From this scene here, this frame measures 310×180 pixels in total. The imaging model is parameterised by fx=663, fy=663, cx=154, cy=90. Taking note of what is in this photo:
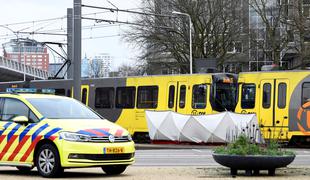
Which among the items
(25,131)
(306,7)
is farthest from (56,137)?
(306,7)

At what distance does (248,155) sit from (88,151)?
303cm

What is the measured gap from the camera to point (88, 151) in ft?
40.9

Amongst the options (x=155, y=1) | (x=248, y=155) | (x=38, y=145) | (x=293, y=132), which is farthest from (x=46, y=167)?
(x=155, y=1)

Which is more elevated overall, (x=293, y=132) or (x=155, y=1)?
(x=155, y=1)

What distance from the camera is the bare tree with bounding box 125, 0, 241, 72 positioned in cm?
5019

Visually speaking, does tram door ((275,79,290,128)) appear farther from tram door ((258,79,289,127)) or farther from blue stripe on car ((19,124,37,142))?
blue stripe on car ((19,124,37,142))

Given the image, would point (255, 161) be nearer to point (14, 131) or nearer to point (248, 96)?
point (14, 131)

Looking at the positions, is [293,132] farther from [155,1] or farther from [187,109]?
[155,1]

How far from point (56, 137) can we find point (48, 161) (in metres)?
0.52

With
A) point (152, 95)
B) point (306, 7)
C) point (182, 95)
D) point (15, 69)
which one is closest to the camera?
point (182, 95)

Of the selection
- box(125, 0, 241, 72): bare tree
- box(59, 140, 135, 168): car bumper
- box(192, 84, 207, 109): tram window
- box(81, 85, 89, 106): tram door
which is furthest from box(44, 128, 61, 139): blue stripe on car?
box(125, 0, 241, 72): bare tree

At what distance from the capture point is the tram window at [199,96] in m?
28.5

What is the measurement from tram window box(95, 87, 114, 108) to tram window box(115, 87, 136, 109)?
16.8 inches

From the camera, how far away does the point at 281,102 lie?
1043 inches
